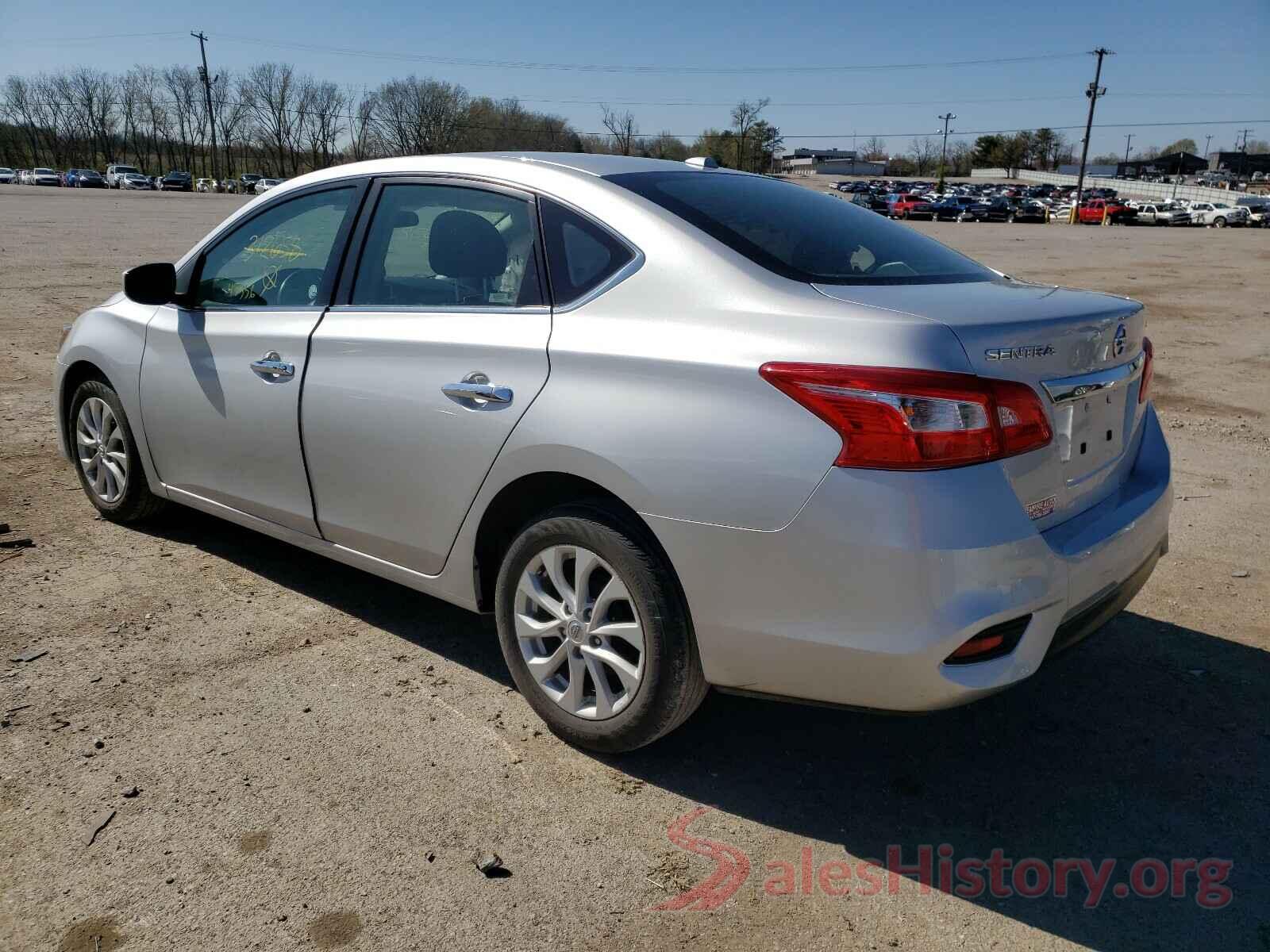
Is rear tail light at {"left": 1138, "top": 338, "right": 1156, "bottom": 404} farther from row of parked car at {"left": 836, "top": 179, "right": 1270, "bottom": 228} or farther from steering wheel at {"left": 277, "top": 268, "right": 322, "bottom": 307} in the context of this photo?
row of parked car at {"left": 836, "top": 179, "right": 1270, "bottom": 228}

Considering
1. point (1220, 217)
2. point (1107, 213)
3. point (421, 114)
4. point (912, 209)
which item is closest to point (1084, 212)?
point (1107, 213)

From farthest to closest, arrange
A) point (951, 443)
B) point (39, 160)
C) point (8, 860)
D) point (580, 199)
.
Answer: point (39, 160) → point (580, 199) → point (8, 860) → point (951, 443)

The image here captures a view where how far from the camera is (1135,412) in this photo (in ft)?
10.3

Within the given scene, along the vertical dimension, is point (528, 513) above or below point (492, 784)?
above

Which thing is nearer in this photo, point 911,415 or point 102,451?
point 911,415

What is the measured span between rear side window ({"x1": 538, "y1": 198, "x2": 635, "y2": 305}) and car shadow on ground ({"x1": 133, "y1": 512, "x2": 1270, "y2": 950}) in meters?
1.40

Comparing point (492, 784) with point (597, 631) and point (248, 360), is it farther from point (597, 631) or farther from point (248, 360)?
point (248, 360)

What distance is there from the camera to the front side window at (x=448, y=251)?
10.5 ft

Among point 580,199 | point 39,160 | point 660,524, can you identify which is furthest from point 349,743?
point 39,160

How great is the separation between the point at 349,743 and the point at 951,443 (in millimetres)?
1975

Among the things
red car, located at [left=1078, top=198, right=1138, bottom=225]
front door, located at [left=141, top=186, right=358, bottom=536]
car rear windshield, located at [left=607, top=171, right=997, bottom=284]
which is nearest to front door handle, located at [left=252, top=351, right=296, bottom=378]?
front door, located at [left=141, top=186, right=358, bottom=536]

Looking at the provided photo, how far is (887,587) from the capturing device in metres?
2.38

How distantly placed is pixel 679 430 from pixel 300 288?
1.92 meters

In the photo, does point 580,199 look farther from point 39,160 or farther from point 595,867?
point 39,160
